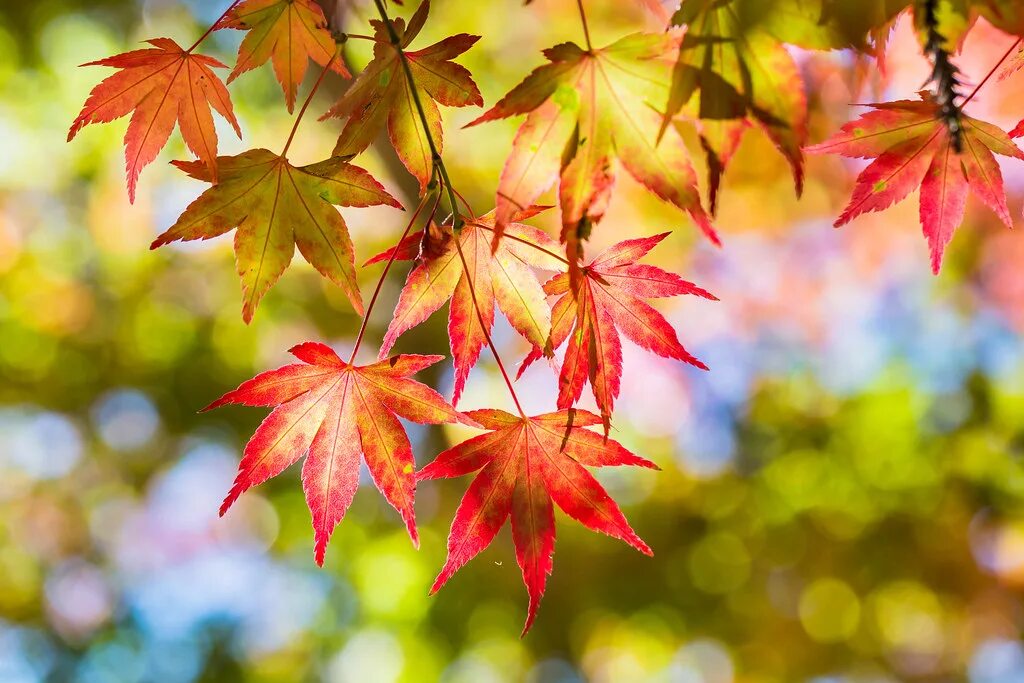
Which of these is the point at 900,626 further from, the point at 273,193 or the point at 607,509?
the point at 273,193

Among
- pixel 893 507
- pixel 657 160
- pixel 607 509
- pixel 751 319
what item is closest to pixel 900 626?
pixel 893 507

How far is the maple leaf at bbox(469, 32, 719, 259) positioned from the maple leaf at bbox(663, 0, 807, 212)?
29mm

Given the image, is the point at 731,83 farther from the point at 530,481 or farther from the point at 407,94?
the point at 530,481

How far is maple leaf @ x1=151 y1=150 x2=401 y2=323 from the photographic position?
758 millimetres

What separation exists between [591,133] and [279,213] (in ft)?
1.19

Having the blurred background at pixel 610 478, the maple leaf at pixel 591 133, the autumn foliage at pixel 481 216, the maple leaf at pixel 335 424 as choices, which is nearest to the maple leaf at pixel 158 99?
the autumn foliage at pixel 481 216

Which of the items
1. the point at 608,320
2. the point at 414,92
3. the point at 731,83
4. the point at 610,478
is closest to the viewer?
the point at 731,83

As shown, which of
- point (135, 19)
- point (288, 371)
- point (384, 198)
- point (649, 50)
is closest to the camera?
point (649, 50)

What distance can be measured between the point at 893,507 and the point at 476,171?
10.6ft

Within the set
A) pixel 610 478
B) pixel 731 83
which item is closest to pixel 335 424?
pixel 731 83

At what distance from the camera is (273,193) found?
31.6 inches

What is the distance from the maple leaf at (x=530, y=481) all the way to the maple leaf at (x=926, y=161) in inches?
14.6

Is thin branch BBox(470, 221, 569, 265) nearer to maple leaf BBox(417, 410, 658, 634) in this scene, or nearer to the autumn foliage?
the autumn foliage

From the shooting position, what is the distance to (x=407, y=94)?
78 centimetres
